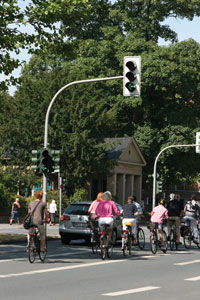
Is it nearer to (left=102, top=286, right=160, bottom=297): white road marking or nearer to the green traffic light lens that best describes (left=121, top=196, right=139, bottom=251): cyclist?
the green traffic light lens

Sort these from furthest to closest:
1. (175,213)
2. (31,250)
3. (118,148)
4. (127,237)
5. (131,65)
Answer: (118,148) < (175,213) < (127,237) < (131,65) < (31,250)

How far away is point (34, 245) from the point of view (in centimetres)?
1784

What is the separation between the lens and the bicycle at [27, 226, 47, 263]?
17734 mm

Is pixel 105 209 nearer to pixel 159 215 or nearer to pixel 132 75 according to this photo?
pixel 159 215

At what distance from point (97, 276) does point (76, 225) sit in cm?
1114

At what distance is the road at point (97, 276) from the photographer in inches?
457

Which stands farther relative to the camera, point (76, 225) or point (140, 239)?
point (76, 225)

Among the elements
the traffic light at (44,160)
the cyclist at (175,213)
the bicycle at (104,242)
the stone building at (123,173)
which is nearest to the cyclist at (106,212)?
the bicycle at (104,242)

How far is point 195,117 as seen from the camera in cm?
6406

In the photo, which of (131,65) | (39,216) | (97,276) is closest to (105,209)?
(39,216)

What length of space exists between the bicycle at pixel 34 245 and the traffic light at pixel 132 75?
506cm

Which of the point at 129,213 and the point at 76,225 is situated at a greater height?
the point at 129,213

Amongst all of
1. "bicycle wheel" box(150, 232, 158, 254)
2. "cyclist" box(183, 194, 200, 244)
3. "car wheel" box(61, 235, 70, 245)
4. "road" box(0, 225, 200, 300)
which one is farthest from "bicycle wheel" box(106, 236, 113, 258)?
"cyclist" box(183, 194, 200, 244)

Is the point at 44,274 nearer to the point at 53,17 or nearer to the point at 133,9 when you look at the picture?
the point at 53,17
